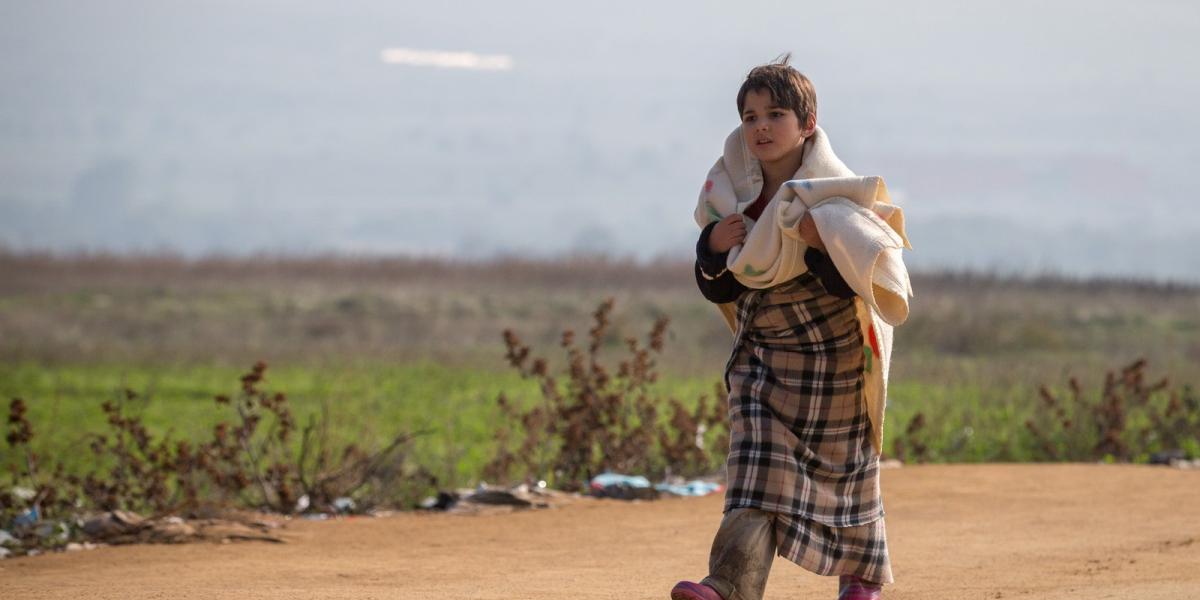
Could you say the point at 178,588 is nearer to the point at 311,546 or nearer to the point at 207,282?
the point at 311,546

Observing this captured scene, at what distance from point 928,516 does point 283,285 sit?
40.8 metres

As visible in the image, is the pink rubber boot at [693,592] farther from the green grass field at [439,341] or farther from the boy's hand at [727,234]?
the green grass field at [439,341]

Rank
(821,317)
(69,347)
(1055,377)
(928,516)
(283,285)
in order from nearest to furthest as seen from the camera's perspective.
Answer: (821,317) → (928,516) → (1055,377) → (69,347) → (283,285)

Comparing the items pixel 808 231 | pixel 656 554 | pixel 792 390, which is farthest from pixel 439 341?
pixel 808 231

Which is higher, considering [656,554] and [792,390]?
[792,390]

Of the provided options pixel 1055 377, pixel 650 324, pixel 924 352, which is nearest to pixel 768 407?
pixel 1055 377

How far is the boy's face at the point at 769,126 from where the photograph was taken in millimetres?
5379

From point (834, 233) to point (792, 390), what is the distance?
0.64 meters

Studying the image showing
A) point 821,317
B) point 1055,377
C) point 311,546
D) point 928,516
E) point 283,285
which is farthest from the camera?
point 283,285

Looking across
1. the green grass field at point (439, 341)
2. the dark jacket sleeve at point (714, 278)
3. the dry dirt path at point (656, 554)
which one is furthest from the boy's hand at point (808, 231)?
the green grass field at point (439, 341)

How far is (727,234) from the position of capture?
545cm

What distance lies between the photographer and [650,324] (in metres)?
35.4

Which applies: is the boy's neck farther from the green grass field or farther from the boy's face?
the green grass field

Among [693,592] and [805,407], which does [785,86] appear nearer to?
[805,407]
